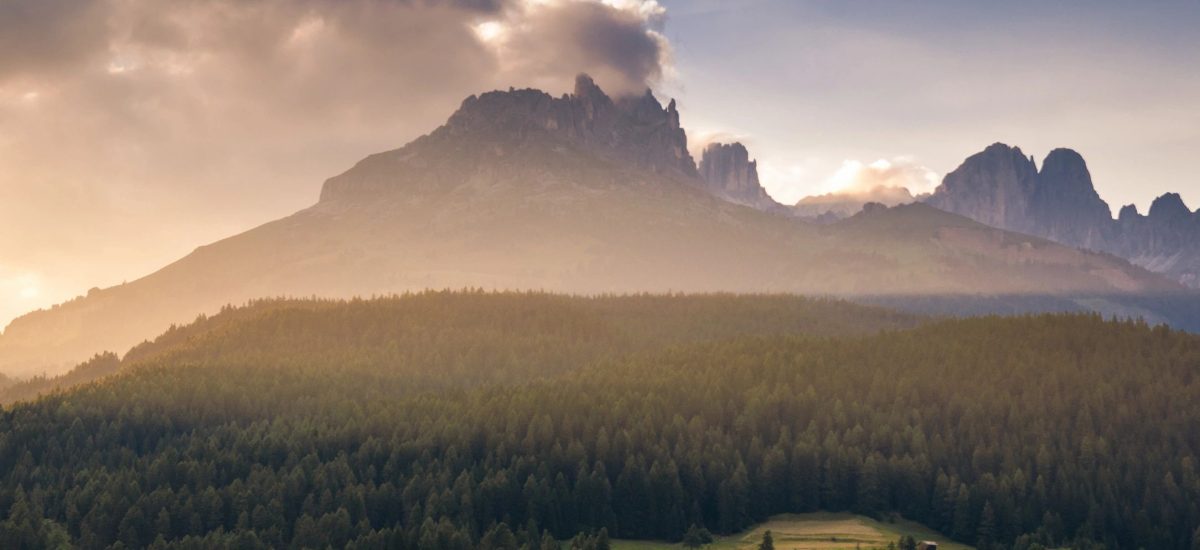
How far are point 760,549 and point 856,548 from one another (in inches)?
646

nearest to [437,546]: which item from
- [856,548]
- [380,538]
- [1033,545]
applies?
[380,538]

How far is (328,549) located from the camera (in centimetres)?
19775

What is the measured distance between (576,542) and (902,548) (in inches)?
2045

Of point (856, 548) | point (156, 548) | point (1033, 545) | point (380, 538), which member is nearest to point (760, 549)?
point (856, 548)

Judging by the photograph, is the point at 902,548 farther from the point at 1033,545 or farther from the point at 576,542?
the point at 576,542

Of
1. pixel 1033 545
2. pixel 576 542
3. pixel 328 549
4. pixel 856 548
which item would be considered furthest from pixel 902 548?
pixel 328 549

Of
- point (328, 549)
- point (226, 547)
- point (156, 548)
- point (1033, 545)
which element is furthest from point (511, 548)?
point (1033, 545)

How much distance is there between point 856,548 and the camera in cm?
19988

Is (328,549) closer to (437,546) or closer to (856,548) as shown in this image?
(437,546)

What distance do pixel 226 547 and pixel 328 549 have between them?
16.3 meters

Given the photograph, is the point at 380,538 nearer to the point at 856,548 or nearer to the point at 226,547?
the point at 226,547

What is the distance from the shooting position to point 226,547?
198 metres

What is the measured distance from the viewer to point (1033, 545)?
200 metres

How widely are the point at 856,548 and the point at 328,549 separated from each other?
84.9 m
